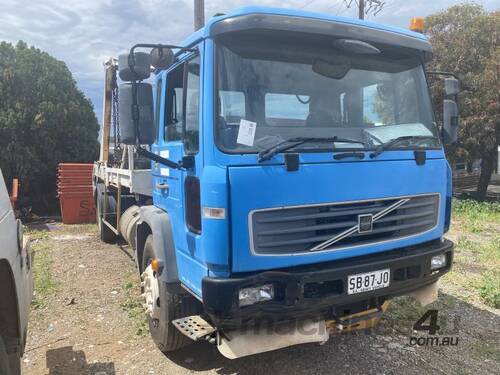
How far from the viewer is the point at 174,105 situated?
3.49 m

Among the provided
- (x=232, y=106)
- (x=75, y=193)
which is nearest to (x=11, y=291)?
(x=232, y=106)

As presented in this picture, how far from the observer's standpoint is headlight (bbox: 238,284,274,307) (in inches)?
103

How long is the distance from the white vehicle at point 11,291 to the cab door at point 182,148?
41.4 inches

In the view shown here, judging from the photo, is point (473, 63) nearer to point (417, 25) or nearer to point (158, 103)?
point (417, 25)

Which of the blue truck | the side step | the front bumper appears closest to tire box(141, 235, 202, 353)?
the blue truck

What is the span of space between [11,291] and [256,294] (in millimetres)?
1422

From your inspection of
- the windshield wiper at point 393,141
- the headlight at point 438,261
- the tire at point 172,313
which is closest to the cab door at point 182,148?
the tire at point 172,313

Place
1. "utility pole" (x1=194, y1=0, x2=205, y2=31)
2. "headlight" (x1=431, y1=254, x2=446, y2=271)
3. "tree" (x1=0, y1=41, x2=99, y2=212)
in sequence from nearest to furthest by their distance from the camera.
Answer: "headlight" (x1=431, y1=254, x2=446, y2=271) → "utility pole" (x1=194, y1=0, x2=205, y2=31) → "tree" (x1=0, y1=41, x2=99, y2=212)

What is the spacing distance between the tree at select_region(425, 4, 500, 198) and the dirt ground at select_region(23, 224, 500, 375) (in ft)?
25.7

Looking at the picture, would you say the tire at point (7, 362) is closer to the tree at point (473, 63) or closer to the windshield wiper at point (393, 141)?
the windshield wiper at point (393, 141)

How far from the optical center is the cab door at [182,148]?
9.59 feet

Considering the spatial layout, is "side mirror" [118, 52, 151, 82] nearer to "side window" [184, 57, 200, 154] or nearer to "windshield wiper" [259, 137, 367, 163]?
"side window" [184, 57, 200, 154]

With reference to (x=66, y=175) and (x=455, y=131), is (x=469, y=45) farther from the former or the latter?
(x=66, y=175)

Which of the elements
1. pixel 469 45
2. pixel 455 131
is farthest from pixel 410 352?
pixel 469 45
